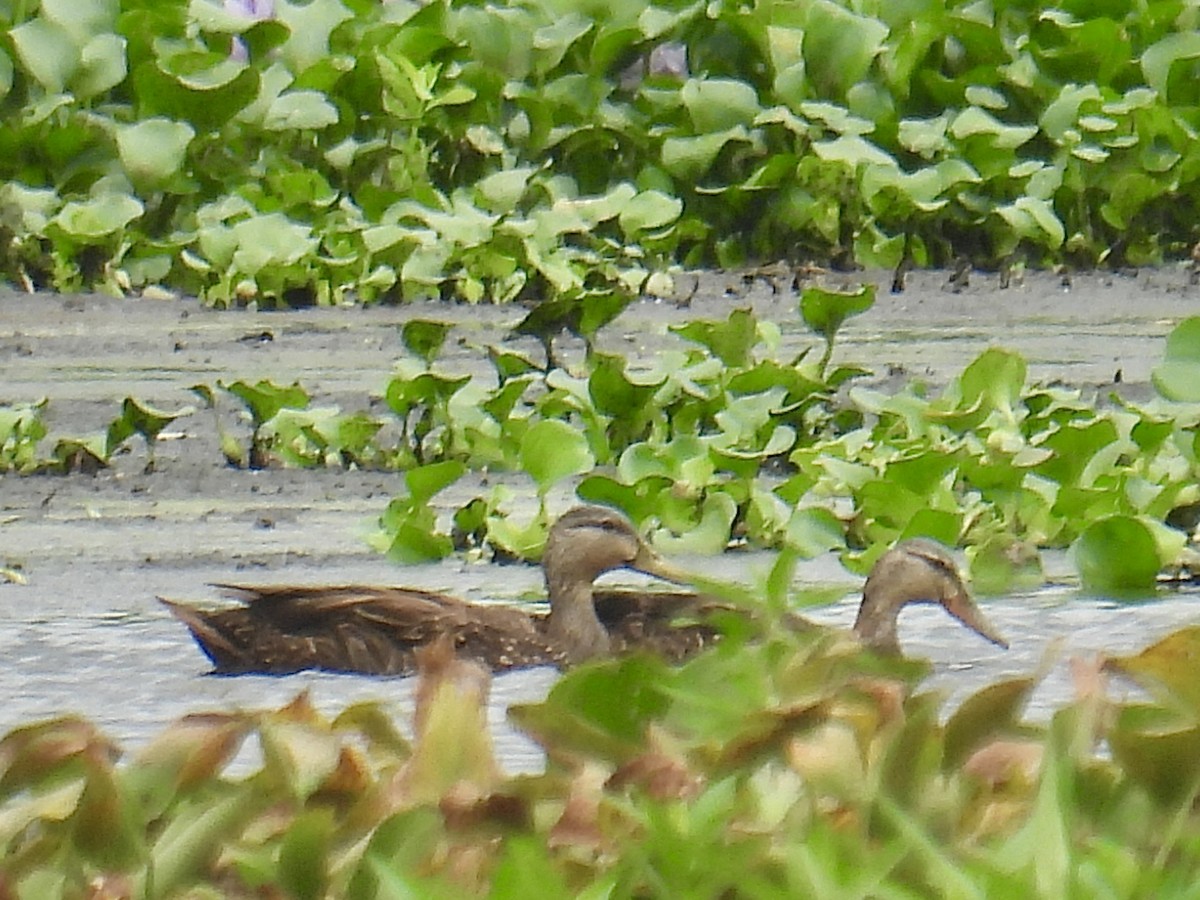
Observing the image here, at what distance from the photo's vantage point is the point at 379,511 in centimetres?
525

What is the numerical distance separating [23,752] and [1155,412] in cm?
355

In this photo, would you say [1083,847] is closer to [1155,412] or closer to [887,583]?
[887,583]

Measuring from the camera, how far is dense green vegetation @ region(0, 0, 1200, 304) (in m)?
8.57

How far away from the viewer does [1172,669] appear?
73.4 inches

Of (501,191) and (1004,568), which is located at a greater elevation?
(1004,568)

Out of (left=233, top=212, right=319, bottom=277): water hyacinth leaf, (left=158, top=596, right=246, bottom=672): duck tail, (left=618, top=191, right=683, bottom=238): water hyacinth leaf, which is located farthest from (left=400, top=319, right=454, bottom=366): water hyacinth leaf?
(left=618, top=191, right=683, bottom=238): water hyacinth leaf

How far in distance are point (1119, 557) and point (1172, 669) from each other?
96.6 inches

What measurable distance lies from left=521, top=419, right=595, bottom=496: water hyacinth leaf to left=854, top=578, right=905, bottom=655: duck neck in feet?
2.87

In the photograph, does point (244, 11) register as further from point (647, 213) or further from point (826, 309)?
point (826, 309)

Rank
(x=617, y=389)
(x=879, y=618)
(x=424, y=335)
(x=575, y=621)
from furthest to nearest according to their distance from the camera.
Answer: (x=424, y=335) < (x=617, y=389) < (x=575, y=621) < (x=879, y=618)

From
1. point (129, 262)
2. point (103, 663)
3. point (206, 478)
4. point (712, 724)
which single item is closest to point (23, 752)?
point (712, 724)

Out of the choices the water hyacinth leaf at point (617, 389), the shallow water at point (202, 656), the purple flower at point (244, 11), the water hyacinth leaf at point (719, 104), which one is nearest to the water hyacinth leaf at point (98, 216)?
the purple flower at point (244, 11)

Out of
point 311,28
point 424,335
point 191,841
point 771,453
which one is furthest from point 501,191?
point 191,841

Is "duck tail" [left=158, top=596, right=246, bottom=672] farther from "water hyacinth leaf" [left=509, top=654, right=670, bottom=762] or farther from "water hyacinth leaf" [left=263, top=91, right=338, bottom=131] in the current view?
"water hyacinth leaf" [left=263, top=91, right=338, bottom=131]
